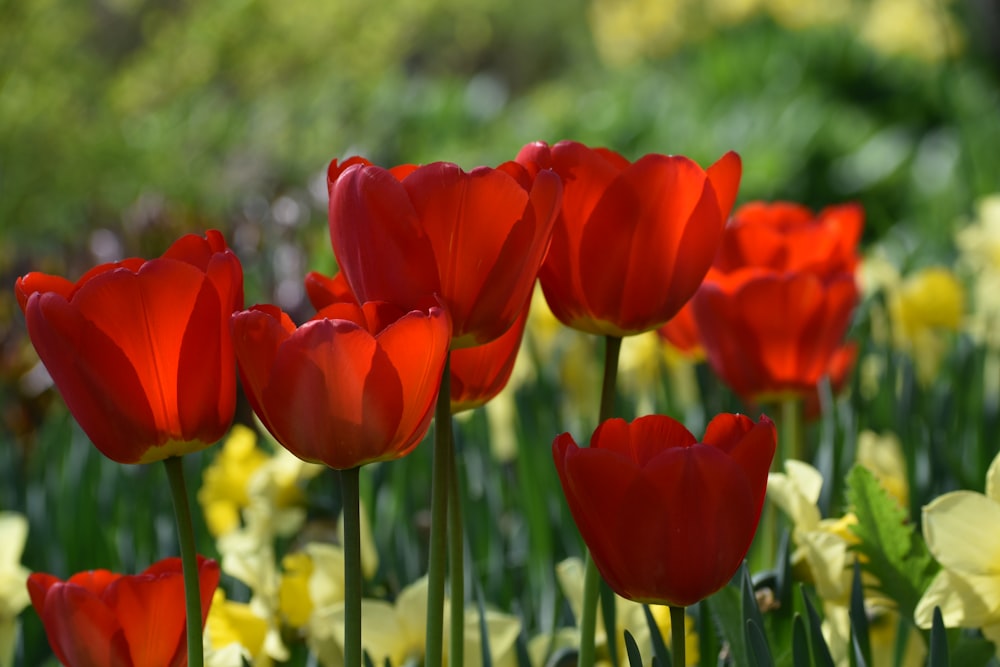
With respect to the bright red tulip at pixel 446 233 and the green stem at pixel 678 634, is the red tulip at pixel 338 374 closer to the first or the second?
the bright red tulip at pixel 446 233

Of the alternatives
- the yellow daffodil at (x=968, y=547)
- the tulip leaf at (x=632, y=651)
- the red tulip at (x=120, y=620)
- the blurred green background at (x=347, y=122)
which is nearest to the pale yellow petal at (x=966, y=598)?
the yellow daffodil at (x=968, y=547)

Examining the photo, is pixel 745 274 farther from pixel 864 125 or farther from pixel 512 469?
pixel 864 125

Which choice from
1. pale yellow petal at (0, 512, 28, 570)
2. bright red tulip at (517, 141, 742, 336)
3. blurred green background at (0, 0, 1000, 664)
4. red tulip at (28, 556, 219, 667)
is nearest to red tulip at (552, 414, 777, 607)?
bright red tulip at (517, 141, 742, 336)

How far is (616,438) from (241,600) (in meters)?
0.60

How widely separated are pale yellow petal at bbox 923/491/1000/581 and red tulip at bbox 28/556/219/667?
1.36 ft

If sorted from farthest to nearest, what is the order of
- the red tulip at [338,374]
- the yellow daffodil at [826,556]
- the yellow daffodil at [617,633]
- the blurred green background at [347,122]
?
the blurred green background at [347,122] → the yellow daffodil at [617,633] → the yellow daffodil at [826,556] → the red tulip at [338,374]

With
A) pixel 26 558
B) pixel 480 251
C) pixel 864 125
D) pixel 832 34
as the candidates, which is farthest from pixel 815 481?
pixel 832 34

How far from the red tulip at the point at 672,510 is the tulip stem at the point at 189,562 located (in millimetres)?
190

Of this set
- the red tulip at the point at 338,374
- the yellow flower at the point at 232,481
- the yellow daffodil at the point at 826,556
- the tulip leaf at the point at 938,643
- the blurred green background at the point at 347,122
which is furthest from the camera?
the blurred green background at the point at 347,122

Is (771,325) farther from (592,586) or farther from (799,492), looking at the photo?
(592,586)

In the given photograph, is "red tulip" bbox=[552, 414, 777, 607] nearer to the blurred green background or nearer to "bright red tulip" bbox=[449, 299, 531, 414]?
"bright red tulip" bbox=[449, 299, 531, 414]

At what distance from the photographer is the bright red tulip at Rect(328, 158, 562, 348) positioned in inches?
22.6

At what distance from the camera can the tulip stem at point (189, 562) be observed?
59cm

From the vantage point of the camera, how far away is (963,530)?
69cm
